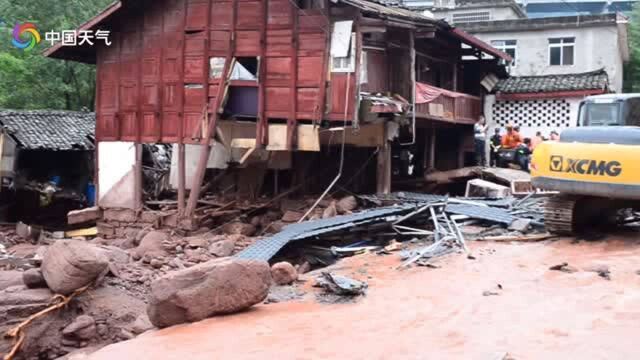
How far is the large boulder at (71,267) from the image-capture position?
9.44m

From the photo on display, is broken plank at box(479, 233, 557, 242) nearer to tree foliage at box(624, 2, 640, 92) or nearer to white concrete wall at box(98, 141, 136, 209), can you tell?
white concrete wall at box(98, 141, 136, 209)

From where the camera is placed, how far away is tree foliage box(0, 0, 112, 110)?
86.2 feet

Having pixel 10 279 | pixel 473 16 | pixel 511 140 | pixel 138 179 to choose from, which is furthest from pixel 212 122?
pixel 473 16

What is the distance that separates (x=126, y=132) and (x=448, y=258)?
11514 millimetres

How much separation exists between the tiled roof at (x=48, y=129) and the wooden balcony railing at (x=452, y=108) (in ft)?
40.1

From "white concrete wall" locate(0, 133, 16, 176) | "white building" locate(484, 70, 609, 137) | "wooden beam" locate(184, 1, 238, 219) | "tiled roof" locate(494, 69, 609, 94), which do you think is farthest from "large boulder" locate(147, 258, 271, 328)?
"tiled roof" locate(494, 69, 609, 94)

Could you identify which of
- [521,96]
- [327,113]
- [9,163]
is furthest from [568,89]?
[9,163]

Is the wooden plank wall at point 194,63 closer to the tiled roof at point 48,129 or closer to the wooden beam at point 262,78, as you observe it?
the wooden beam at point 262,78

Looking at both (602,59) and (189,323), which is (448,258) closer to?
(189,323)

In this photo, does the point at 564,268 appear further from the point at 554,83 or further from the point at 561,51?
the point at 561,51

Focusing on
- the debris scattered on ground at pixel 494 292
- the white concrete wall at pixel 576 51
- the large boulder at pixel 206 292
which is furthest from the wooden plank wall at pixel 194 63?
the white concrete wall at pixel 576 51

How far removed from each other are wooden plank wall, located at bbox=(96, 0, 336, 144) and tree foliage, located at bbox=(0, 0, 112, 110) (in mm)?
7325

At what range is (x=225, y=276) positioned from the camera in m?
8.05

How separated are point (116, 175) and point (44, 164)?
20.3ft
